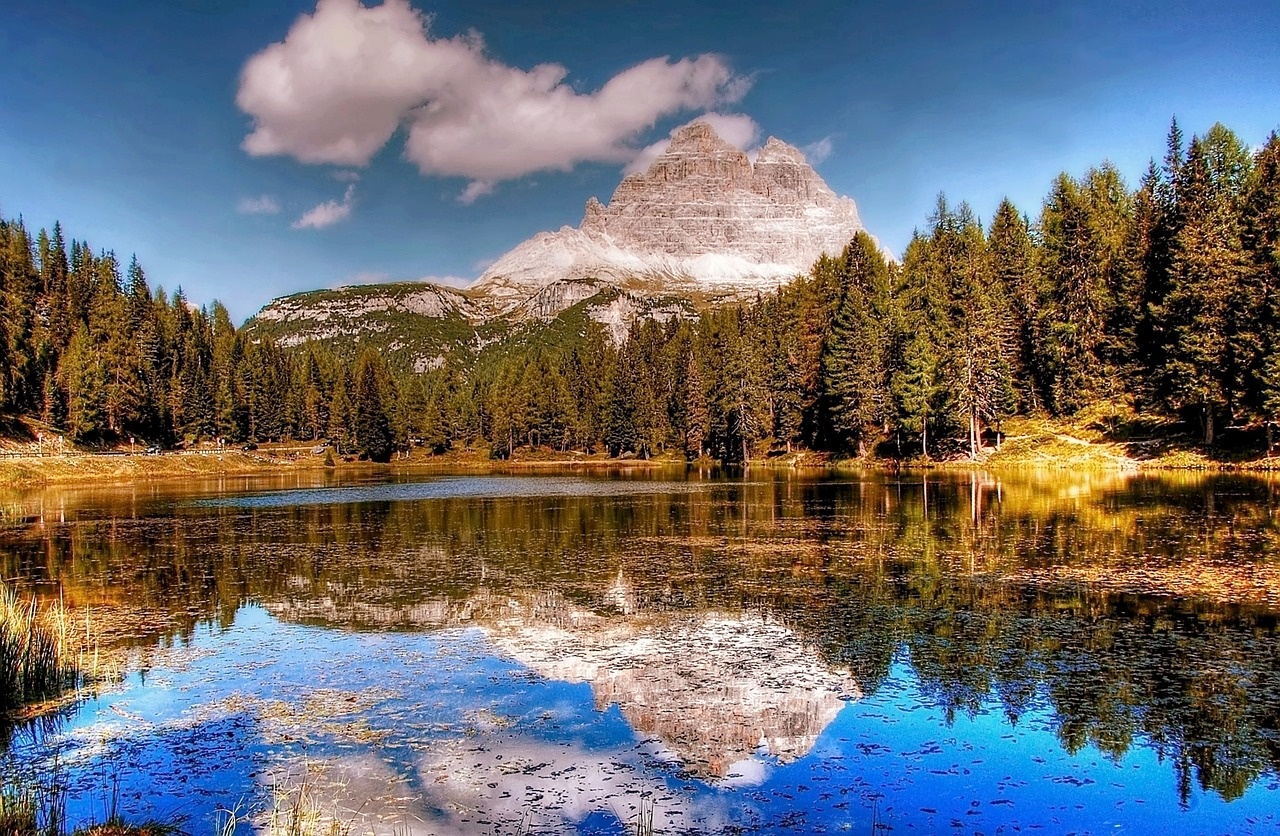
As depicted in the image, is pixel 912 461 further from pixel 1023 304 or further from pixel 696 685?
pixel 696 685

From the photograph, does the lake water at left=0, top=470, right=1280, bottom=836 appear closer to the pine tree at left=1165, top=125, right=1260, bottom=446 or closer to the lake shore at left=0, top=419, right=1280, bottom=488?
the pine tree at left=1165, top=125, right=1260, bottom=446

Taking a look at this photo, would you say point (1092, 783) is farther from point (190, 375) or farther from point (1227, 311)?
point (190, 375)

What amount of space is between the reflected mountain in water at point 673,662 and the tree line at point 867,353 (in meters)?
57.7

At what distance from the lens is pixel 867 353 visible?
95812 mm

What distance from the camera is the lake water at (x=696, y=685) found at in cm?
1077

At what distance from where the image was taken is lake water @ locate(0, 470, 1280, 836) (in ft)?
35.3

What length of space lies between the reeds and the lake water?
1.17m

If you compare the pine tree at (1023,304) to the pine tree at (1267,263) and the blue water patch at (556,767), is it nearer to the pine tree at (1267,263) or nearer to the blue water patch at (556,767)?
the pine tree at (1267,263)

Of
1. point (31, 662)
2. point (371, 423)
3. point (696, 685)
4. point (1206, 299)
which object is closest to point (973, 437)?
point (1206, 299)

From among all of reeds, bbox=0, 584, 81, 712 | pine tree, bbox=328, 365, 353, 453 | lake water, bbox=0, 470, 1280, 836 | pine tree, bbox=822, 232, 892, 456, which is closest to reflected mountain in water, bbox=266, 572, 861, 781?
lake water, bbox=0, 470, 1280, 836

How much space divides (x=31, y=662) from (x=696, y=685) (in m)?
13.3

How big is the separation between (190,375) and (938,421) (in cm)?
13076

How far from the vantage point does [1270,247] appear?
202ft

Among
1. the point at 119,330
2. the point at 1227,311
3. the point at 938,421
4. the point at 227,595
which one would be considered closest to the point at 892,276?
the point at 938,421
